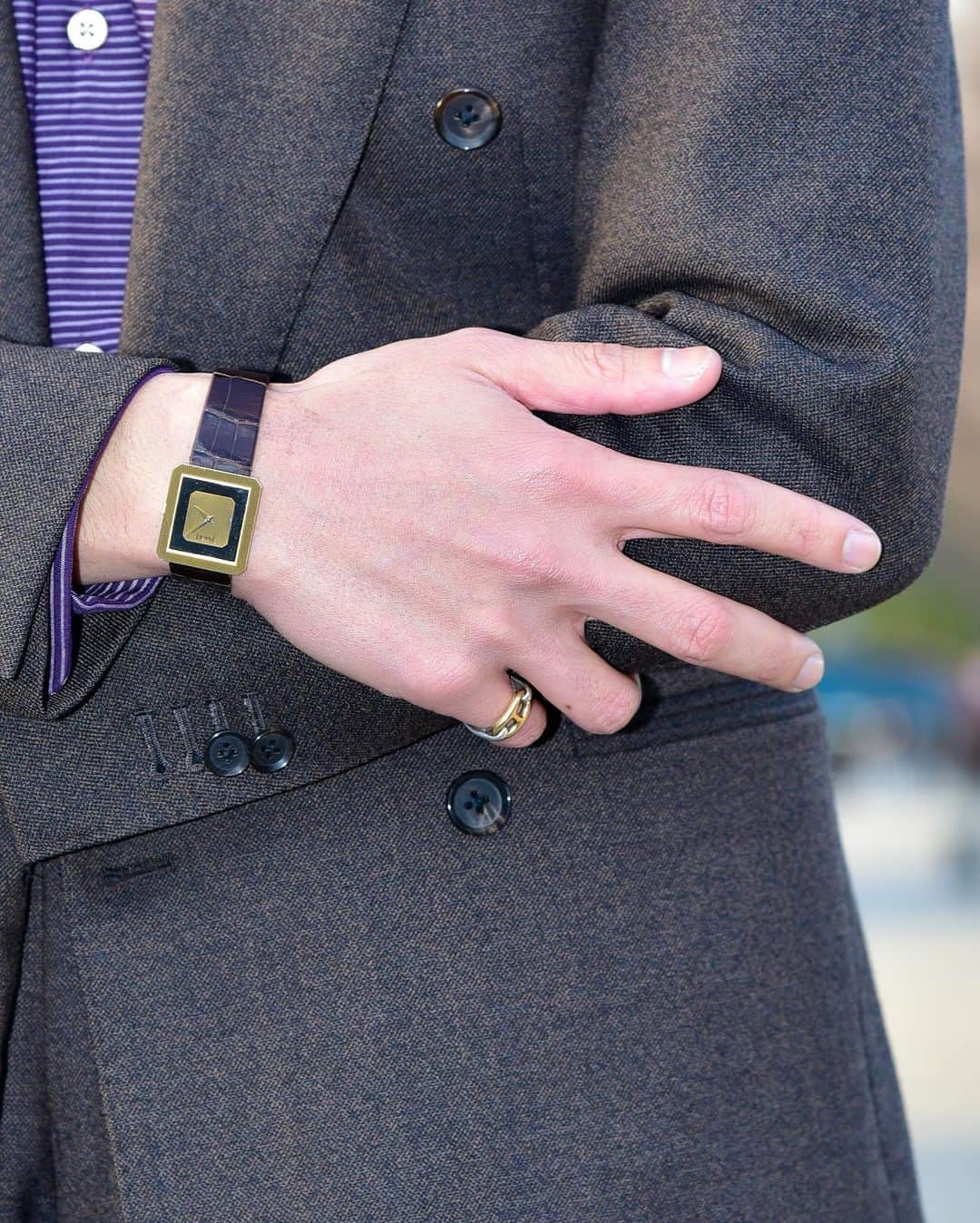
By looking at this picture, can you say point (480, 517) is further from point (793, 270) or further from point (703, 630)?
point (793, 270)

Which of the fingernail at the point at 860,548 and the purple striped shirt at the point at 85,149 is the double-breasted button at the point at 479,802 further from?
the purple striped shirt at the point at 85,149

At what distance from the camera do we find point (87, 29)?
130 centimetres

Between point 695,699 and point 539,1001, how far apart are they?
1.12 ft

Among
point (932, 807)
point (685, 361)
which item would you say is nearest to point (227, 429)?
point (685, 361)

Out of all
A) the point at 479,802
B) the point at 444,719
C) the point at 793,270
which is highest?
the point at 793,270

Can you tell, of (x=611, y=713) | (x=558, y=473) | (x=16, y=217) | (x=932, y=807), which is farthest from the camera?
(x=932, y=807)

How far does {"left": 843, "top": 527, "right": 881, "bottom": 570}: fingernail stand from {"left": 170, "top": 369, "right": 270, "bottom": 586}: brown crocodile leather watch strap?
0.49 m

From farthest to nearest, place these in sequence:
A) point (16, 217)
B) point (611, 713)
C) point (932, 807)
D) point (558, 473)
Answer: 1. point (932, 807)
2. point (16, 217)
3. point (611, 713)
4. point (558, 473)

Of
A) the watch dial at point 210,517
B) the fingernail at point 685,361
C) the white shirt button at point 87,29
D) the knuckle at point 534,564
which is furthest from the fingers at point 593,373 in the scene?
the white shirt button at point 87,29

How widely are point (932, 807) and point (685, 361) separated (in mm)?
20429

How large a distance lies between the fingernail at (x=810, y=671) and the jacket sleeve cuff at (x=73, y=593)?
0.58 metres

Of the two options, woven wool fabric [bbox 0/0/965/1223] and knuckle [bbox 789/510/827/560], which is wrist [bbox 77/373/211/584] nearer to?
woven wool fabric [bbox 0/0/965/1223]

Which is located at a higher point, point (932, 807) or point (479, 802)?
point (479, 802)

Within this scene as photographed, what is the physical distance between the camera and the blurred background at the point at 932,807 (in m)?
5.09
